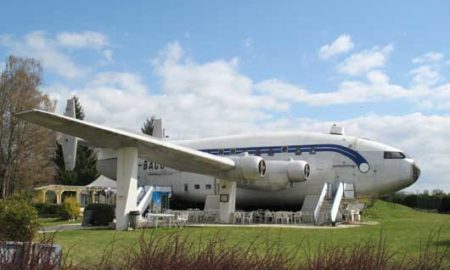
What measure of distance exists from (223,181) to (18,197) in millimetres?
14269

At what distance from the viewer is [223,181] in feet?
95.1

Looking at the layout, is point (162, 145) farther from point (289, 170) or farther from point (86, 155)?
point (86, 155)

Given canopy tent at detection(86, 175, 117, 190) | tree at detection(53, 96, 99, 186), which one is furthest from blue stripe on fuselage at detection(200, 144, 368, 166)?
tree at detection(53, 96, 99, 186)

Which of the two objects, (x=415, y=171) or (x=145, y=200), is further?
(x=145, y=200)

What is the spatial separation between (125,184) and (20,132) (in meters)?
26.2

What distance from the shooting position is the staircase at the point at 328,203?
2750 centimetres

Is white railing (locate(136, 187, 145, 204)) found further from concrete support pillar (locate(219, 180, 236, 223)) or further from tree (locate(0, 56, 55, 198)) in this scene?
tree (locate(0, 56, 55, 198))

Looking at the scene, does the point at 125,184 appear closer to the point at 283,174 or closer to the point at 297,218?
the point at 283,174

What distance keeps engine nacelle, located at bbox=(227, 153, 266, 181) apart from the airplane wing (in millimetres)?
353

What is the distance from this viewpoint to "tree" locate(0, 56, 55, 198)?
147ft

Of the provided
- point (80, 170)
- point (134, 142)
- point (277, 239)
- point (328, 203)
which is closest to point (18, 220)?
point (277, 239)

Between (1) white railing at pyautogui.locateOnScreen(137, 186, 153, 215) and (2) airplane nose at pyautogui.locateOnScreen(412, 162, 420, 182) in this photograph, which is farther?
(1) white railing at pyautogui.locateOnScreen(137, 186, 153, 215)

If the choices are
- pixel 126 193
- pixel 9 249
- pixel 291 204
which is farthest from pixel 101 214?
pixel 9 249

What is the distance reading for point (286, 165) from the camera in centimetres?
2958
